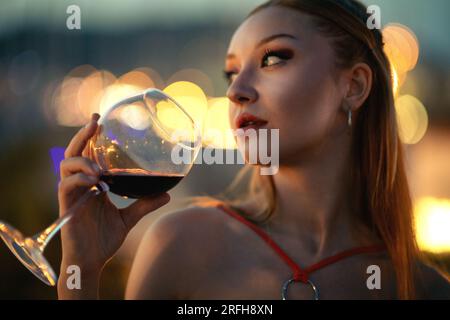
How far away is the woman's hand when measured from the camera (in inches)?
77.6

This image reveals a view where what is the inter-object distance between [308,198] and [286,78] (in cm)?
61

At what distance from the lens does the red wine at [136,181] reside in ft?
6.51

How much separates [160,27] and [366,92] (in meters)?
43.1

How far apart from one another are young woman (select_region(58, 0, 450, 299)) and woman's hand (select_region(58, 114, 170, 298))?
0.05 meters

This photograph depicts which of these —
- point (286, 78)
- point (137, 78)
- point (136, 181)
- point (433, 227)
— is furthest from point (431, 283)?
point (137, 78)

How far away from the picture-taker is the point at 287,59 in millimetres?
2475

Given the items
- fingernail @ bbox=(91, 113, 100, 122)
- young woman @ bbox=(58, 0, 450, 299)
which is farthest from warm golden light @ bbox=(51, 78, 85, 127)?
fingernail @ bbox=(91, 113, 100, 122)

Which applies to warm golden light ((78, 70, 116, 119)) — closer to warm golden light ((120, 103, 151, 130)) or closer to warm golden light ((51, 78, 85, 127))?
Result: warm golden light ((51, 78, 85, 127))

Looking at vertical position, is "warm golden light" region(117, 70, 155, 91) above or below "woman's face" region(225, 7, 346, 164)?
above

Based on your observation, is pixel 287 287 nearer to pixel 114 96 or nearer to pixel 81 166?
pixel 81 166

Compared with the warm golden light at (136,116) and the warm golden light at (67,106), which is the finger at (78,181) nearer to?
the warm golden light at (136,116)

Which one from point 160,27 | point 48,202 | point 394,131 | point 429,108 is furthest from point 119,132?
point 160,27

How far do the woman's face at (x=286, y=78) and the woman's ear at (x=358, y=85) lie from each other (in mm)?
133

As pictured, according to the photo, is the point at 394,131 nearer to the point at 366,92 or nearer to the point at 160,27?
the point at 366,92
